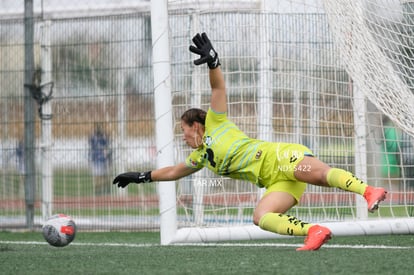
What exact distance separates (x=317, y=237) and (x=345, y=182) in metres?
0.39

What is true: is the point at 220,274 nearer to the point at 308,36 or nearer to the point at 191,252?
the point at 191,252

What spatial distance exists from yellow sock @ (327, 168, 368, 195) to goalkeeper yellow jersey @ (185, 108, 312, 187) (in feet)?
1.13

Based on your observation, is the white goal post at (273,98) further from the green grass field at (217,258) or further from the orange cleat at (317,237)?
the orange cleat at (317,237)

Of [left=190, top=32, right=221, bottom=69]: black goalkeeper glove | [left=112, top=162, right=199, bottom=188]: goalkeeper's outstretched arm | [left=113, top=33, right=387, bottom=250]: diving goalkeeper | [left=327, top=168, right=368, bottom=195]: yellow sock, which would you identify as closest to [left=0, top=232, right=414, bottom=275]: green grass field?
[left=113, top=33, right=387, bottom=250]: diving goalkeeper

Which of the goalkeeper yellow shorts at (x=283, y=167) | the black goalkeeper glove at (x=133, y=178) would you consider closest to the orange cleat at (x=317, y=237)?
the goalkeeper yellow shorts at (x=283, y=167)

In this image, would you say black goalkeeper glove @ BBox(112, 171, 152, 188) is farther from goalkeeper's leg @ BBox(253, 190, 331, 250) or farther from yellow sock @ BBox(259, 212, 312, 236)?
yellow sock @ BBox(259, 212, 312, 236)

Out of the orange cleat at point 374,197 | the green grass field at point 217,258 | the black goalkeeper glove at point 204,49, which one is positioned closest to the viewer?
the green grass field at point 217,258

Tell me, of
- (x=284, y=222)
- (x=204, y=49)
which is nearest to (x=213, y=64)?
(x=204, y=49)

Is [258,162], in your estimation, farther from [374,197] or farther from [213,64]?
[374,197]

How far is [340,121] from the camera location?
27.4 feet

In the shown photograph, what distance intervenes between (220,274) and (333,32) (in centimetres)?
321

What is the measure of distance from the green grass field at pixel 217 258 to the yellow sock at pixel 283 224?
14 cm

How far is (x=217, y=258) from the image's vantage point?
19.6 ft

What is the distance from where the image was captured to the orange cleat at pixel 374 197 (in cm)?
577
